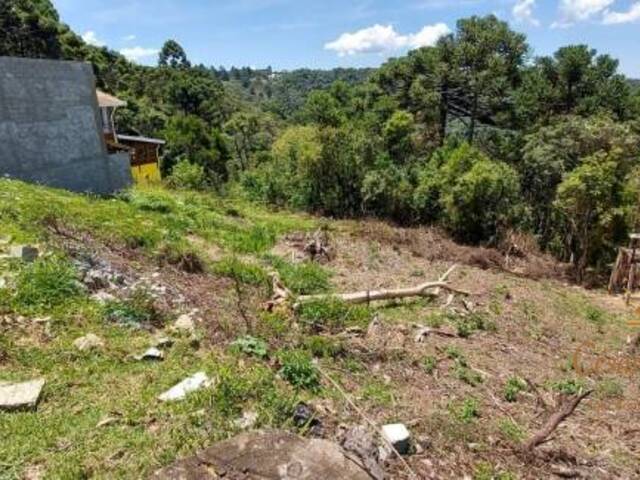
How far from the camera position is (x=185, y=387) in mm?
4562

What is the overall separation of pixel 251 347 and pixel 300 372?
732mm

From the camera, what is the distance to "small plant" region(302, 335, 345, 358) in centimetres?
620

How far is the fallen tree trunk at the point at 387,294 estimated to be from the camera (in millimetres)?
8336

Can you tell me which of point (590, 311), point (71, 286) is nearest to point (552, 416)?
point (71, 286)

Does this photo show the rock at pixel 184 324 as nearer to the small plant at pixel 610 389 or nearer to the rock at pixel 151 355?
the rock at pixel 151 355

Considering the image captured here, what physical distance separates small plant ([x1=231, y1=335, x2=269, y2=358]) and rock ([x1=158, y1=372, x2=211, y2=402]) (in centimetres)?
82

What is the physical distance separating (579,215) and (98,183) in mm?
13962

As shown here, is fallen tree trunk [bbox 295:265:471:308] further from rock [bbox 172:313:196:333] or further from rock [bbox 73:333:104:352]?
rock [bbox 73:333:104:352]

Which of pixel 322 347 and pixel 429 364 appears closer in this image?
pixel 322 347

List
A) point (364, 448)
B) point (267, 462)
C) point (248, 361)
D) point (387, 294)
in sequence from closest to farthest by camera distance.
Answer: point (267, 462), point (364, 448), point (248, 361), point (387, 294)

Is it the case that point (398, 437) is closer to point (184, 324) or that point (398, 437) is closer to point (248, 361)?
point (248, 361)

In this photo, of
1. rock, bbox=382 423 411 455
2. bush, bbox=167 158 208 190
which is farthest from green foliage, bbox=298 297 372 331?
bush, bbox=167 158 208 190

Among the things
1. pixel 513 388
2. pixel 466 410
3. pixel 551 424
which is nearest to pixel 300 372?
pixel 466 410

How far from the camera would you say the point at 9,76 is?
11.1 m
